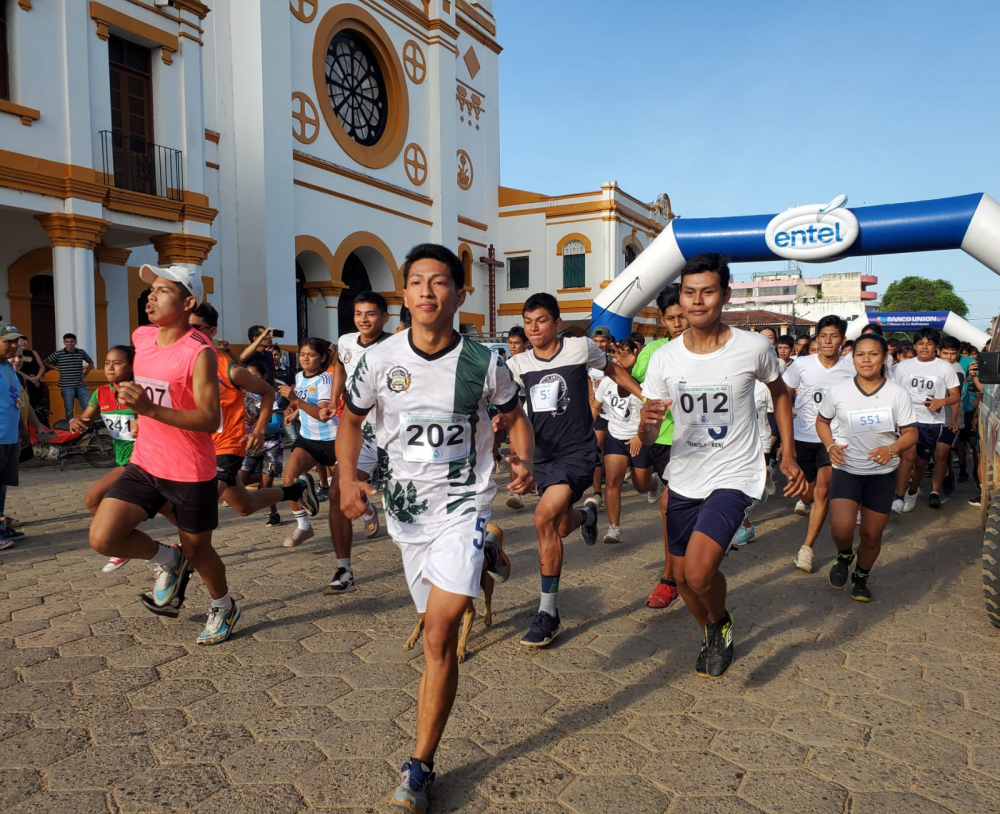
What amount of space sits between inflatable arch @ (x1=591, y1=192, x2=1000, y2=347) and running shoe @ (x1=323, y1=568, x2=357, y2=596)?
327 inches

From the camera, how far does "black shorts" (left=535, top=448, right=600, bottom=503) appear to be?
15.3 feet

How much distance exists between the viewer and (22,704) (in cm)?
341

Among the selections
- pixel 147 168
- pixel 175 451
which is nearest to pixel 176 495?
pixel 175 451

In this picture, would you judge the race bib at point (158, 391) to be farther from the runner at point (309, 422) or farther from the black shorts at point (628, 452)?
the black shorts at point (628, 452)

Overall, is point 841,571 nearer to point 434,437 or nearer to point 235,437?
point 434,437

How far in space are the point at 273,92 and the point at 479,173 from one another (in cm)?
1152

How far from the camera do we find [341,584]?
511 centimetres

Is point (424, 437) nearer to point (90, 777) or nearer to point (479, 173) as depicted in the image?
point (90, 777)

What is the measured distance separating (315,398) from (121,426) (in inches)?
64.4

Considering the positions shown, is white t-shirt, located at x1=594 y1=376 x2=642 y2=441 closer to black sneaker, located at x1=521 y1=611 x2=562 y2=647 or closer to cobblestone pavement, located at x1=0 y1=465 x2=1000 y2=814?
cobblestone pavement, located at x1=0 y1=465 x2=1000 y2=814

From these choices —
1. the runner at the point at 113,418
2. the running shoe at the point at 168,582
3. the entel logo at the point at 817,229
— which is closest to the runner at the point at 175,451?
the running shoe at the point at 168,582

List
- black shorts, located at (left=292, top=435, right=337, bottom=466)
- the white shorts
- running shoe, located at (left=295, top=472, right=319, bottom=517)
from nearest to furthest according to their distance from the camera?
the white shorts, running shoe, located at (left=295, top=472, right=319, bottom=517), black shorts, located at (left=292, top=435, right=337, bottom=466)

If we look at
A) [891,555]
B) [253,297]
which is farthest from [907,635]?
[253,297]

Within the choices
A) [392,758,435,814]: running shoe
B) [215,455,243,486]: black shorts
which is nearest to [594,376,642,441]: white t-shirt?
[215,455,243,486]: black shorts
